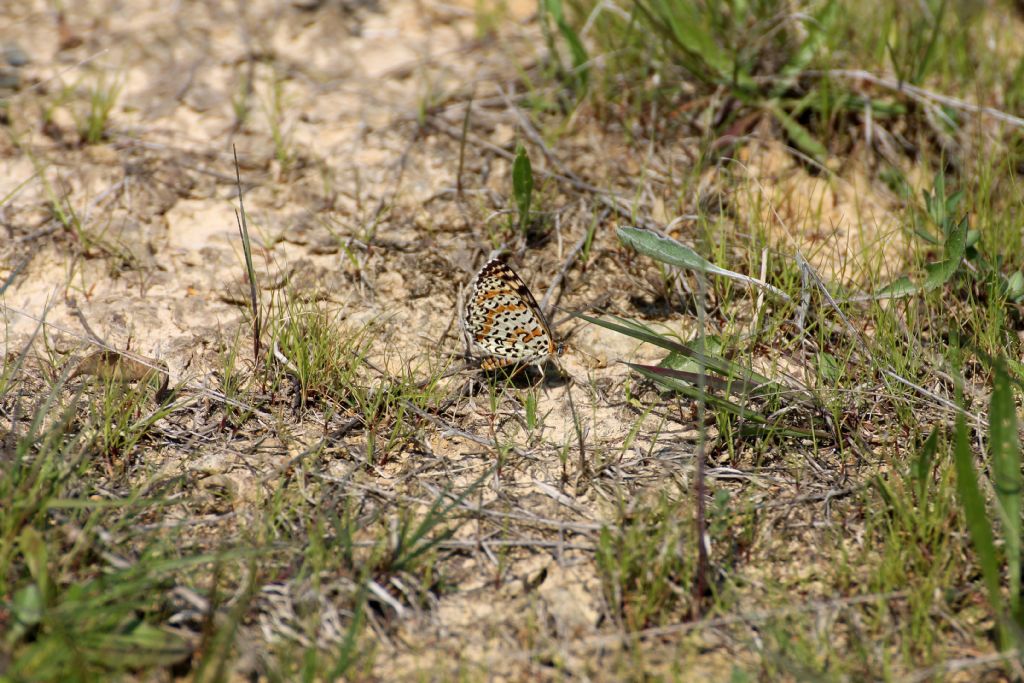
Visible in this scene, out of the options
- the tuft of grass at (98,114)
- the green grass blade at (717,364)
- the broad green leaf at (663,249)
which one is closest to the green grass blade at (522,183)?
the broad green leaf at (663,249)

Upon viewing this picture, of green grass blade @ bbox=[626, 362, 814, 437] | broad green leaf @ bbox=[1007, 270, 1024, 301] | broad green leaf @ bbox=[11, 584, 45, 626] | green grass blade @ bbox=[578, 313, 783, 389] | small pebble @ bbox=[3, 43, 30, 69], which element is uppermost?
small pebble @ bbox=[3, 43, 30, 69]

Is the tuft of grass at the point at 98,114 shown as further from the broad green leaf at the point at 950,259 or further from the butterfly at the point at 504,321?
the broad green leaf at the point at 950,259

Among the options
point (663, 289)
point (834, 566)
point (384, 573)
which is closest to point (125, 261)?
point (384, 573)

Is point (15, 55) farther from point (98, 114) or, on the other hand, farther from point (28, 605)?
point (28, 605)

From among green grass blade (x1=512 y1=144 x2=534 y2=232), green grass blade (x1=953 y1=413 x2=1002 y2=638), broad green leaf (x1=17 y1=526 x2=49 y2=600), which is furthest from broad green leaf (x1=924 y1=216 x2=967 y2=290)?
broad green leaf (x1=17 y1=526 x2=49 y2=600)

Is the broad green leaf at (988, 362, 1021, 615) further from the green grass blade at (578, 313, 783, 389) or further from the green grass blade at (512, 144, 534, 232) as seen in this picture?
the green grass blade at (512, 144, 534, 232)

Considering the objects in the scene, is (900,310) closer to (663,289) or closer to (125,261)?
(663,289)
